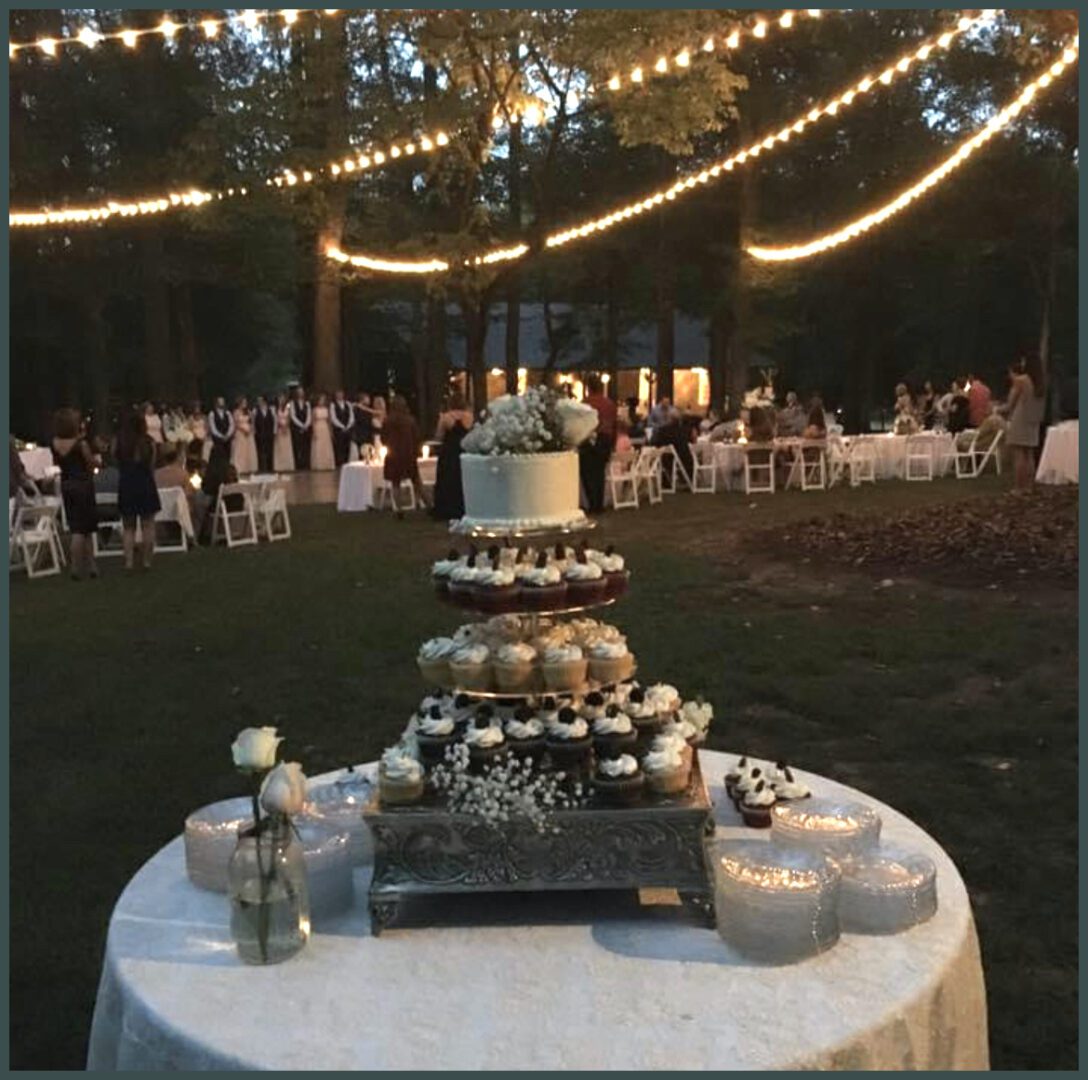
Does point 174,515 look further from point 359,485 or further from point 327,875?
point 327,875

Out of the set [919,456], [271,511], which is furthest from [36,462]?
[919,456]

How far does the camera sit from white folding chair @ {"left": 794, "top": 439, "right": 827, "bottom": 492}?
18.5 meters

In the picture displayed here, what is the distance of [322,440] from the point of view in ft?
83.4

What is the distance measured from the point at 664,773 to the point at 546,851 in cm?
34

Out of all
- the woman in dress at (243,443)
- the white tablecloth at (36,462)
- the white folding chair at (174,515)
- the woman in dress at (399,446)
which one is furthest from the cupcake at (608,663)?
the woman in dress at (243,443)

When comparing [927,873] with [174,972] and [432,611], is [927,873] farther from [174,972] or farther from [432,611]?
[432,611]

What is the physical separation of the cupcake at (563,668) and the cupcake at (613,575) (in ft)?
0.69

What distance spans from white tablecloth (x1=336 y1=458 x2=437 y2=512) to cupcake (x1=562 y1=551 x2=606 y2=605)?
44.8 ft

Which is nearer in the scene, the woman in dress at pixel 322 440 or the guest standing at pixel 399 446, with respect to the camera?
the guest standing at pixel 399 446

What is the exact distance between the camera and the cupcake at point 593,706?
3.02m

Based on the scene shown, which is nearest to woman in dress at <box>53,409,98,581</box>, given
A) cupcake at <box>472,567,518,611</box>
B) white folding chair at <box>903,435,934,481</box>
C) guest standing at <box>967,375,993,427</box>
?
cupcake at <box>472,567,518,611</box>

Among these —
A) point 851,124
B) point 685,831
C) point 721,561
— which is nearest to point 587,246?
point 851,124

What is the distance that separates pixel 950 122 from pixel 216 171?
60.5ft

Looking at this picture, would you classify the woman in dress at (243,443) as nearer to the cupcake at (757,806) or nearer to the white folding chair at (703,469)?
the white folding chair at (703,469)
